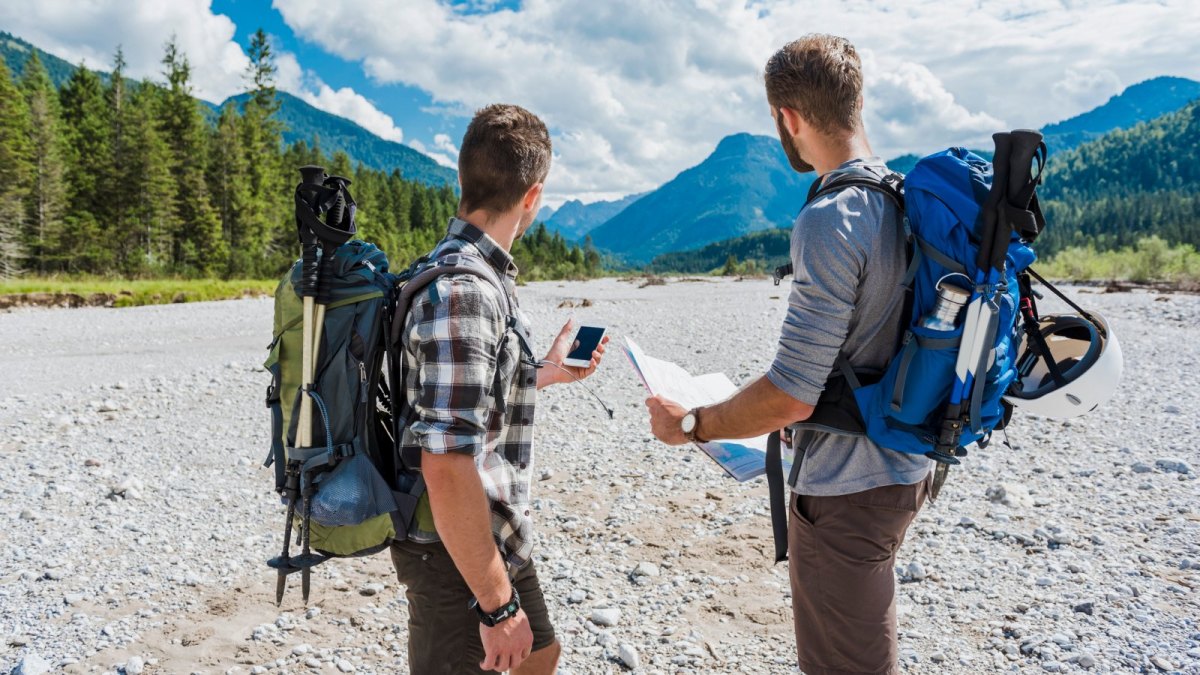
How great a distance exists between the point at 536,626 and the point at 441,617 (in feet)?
1.25

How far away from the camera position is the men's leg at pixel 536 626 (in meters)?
2.29

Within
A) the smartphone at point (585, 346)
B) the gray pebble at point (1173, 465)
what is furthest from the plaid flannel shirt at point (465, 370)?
the gray pebble at point (1173, 465)

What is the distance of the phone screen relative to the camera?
270 cm

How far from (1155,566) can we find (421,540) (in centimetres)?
509

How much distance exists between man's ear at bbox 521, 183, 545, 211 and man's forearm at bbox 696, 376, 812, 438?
0.88 m

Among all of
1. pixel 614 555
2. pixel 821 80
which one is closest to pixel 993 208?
pixel 821 80

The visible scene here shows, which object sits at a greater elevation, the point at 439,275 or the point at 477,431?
the point at 439,275

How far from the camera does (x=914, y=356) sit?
2.02 metres

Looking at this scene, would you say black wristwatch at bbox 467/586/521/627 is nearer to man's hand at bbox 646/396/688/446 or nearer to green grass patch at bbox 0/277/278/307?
man's hand at bbox 646/396/688/446

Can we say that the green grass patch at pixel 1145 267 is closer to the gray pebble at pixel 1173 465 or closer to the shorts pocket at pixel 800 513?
the gray pebble at pixel 1173 465

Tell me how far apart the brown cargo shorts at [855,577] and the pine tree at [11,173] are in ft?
149

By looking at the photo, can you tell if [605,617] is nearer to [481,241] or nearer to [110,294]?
[481,241]

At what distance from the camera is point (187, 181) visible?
47188mm

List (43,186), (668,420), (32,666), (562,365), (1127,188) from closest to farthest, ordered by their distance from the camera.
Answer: (668,420) < (562,365) < (32,666) < (43,186) < (1127,188)
